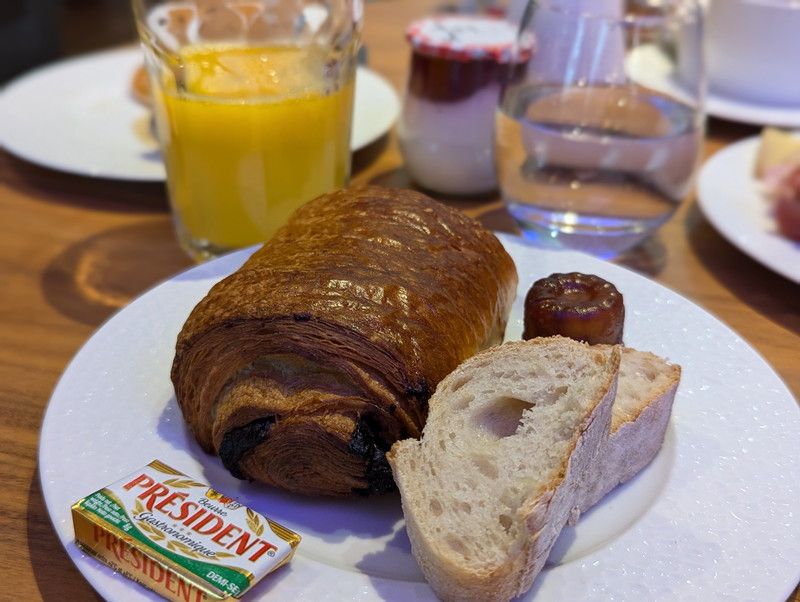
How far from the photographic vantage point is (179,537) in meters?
0.86

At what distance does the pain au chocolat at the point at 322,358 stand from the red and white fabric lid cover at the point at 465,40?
0.73 meters

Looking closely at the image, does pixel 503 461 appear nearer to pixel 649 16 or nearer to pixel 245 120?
pixel 245 120

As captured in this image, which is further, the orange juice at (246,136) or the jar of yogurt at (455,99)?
the jar of yogurt at (455,99)

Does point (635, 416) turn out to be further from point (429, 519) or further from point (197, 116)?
point (197, 116)

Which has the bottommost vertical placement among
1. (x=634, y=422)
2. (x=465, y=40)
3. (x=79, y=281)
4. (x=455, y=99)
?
(x=79, y=281)

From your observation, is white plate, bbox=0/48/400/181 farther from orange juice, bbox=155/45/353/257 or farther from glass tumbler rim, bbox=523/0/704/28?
glass tumbler rim, bbox=523/0/704/28


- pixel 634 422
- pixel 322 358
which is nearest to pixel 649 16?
pixel 634 422

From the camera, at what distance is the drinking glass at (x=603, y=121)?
1.56 meters

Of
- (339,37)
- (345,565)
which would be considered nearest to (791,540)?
(345,565)

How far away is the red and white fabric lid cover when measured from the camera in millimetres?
1708

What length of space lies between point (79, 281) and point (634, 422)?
1.09m

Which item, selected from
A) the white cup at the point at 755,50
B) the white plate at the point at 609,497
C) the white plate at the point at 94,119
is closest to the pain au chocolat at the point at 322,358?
the white plate at the point at 609,497

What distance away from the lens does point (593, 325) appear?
3.79 ft

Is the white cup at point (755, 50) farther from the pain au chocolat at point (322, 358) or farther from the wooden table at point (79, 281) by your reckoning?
the pain au chocolat at point (322, 358)
